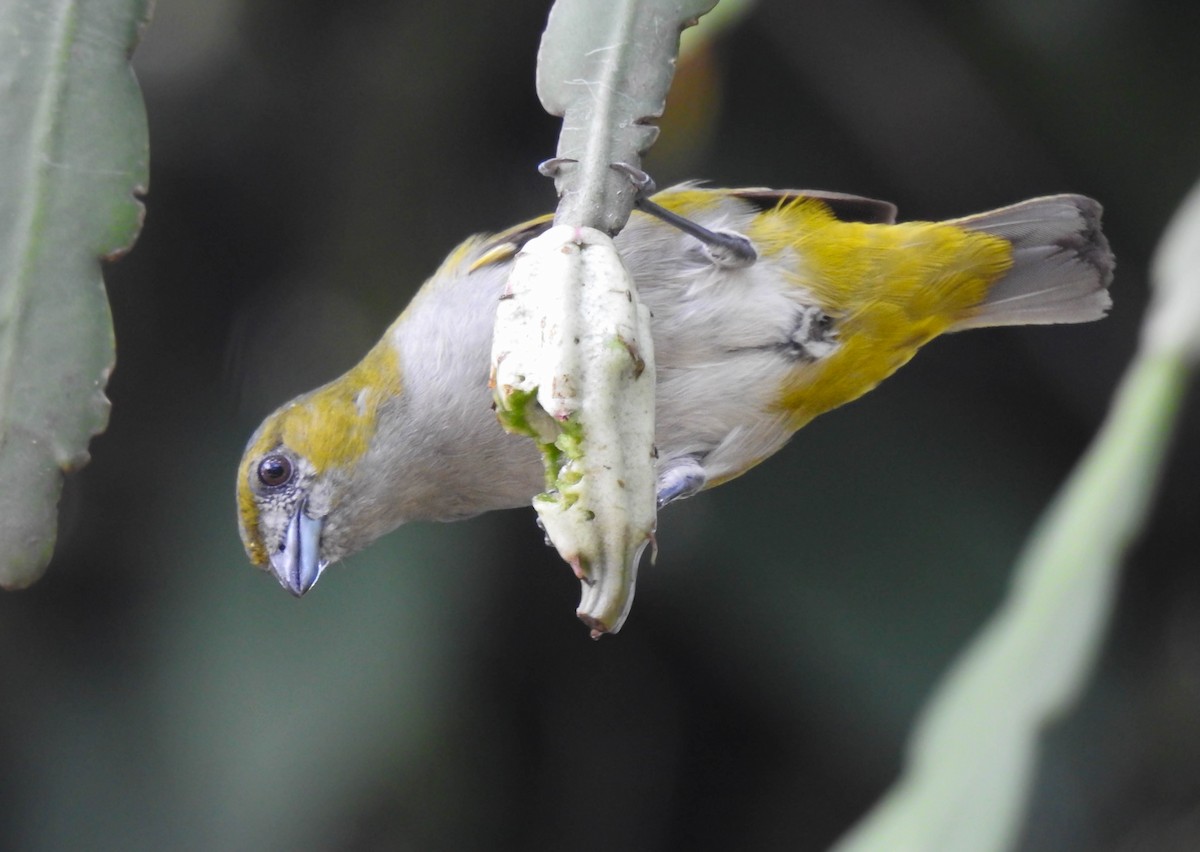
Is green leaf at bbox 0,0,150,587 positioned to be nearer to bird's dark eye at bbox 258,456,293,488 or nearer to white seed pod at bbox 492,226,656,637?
white seed pod at bbox 492,226,656,637

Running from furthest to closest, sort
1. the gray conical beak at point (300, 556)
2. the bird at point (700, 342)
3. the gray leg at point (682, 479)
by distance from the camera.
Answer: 1. the gray conical beak at point (300, 556)
2. the bird at point (700, 342)
3. the gray leg at point (682, 479)

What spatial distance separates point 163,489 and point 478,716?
1075 millimetres

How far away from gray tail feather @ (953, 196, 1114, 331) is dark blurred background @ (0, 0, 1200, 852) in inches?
36.0

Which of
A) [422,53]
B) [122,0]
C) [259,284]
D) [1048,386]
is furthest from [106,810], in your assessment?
[1048,386]

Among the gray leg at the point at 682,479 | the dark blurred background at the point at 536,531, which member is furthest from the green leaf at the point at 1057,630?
the dark blurred background at the point at 536,531

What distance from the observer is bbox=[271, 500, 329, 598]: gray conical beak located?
8.82 feet

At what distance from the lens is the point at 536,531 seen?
3.93 m

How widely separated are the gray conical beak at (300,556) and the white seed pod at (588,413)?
1.58 m

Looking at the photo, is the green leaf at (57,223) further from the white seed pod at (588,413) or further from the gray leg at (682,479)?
the gray leg at (682,479)

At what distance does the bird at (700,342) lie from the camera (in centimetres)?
257

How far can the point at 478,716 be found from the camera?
3.85 m

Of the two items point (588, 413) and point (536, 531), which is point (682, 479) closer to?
point (588, 413)

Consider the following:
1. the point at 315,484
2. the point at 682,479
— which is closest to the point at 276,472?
the point at 315,484

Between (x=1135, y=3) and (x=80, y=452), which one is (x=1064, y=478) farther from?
(x=80, y=452)
